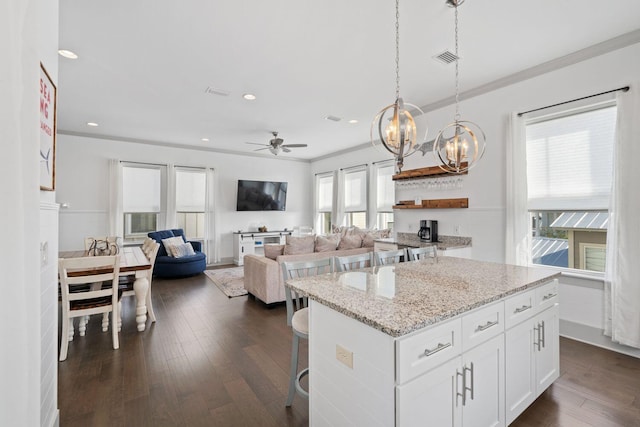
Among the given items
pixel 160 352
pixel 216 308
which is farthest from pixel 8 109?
pixel 216 308

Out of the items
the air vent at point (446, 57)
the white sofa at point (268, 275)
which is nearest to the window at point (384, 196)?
the white sofa at point (268, 275)

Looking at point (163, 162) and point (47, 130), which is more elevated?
point (163, 162)

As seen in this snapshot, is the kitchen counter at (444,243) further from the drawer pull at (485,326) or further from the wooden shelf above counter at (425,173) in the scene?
the drawer pull at (485,326)

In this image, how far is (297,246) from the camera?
427cm

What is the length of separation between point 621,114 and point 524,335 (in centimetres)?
239

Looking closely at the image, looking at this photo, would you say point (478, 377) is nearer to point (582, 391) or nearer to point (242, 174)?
point (582, 391)

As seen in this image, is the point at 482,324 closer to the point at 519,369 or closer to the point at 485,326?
the point at 485,326

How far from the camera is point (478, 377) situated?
1483 millimetres

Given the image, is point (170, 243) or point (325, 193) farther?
point (325, 193)

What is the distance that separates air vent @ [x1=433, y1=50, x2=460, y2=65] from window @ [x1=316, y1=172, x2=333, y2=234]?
17.2ft

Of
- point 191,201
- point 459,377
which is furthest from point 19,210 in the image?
point 191,201

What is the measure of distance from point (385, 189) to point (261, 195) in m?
3.30

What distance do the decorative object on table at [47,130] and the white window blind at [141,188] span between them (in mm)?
5188

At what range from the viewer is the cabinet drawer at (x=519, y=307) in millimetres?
1685
